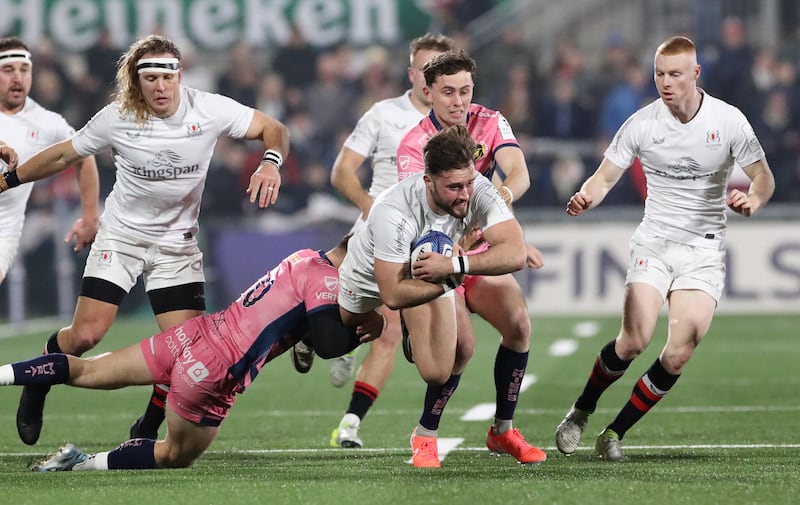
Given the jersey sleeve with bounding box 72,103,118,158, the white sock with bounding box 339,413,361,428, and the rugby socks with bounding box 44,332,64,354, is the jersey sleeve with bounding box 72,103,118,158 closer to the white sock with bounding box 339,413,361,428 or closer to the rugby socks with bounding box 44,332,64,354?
the rugby socks with bounding box 44,332,64,354

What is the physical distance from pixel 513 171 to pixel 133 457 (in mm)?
2399

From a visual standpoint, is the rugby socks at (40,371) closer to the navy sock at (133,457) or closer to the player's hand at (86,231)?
the navy sock at (133,457)

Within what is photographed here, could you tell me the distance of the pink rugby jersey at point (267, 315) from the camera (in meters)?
6.67

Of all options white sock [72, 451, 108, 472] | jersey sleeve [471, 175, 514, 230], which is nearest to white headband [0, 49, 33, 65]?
white sock [72, 451, 108, 472]

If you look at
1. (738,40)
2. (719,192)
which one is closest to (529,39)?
(738,40)

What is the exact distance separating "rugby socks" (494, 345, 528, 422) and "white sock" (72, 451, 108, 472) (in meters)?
2.02

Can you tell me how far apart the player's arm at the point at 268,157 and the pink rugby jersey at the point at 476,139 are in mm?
657

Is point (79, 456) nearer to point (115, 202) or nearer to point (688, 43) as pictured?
point (115, 202)

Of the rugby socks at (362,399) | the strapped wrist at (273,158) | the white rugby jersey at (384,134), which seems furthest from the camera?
the white rugby jersey at (384,134)

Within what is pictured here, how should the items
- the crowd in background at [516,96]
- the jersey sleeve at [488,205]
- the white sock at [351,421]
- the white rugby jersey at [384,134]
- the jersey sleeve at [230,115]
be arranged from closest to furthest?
the jersey sleeve at [488,205] → the jersey sleeve at [230,115] → the white sock at [351,421] → the white rugby jersey at [384,134] → the crowd in background at [516,96]

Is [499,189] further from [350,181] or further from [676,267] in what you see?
[350,181]

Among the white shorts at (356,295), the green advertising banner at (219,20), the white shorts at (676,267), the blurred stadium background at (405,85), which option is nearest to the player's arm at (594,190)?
the white shorts at (676,267)

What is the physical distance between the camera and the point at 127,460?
669 cm

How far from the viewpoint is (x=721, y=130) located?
7309mm
